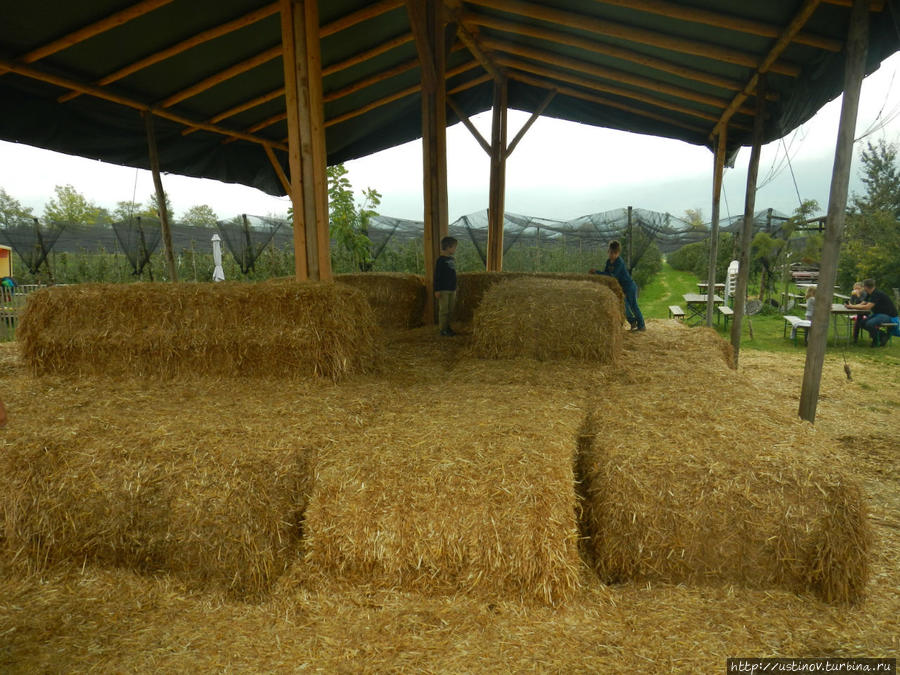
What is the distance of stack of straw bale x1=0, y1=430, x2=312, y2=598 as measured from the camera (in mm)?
2438

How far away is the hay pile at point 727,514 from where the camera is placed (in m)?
2.26

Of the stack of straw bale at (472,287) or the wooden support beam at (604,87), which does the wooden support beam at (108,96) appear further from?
the wooden support beam at (604,87)

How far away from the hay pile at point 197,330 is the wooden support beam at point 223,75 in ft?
11.9

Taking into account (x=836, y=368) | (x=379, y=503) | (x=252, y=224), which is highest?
(x=252, y=224)

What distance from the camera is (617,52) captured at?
6.11 metres

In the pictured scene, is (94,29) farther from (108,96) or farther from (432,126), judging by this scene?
(432,126)

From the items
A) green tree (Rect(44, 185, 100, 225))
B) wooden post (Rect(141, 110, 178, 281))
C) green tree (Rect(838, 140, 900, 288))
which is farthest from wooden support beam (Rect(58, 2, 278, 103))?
green tree (Rect(44, 185, 100, 225))

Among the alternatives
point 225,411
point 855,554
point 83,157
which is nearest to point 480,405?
point 225,411

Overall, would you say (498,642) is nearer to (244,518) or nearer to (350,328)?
(244,518)

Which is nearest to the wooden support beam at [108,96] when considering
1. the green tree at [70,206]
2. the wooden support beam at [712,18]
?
the wooden support beam at [712,18]

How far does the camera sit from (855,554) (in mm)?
2225

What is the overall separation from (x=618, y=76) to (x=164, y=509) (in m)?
7.46

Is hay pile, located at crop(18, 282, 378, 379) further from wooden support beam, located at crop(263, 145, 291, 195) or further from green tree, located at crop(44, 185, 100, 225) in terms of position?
green tree, located at crop(44, 185, 100, 225)

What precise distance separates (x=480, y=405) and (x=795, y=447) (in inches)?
68.4
